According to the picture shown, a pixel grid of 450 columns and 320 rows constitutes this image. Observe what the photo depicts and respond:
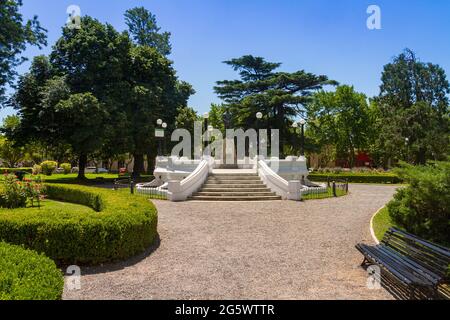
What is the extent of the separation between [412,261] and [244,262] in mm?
3098

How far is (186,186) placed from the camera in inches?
651

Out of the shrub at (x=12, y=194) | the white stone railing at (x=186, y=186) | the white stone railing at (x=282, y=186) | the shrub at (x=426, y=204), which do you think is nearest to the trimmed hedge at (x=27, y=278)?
the shrub at (x=426, y=204)

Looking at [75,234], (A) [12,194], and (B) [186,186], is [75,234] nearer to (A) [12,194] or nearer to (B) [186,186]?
(A) [12,194]

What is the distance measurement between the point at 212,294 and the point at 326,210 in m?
9.33

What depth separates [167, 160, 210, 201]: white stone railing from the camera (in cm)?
1598

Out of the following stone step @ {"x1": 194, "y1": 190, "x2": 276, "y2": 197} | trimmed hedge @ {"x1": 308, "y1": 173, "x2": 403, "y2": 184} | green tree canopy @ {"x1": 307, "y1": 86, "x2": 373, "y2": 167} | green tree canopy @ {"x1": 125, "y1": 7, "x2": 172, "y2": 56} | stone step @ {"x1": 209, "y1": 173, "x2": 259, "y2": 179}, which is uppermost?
green tree canopy @ {"x1": 125, "y1": 7, "x2": 172, "y2": 56}

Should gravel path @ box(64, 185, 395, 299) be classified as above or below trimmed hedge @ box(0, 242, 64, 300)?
below

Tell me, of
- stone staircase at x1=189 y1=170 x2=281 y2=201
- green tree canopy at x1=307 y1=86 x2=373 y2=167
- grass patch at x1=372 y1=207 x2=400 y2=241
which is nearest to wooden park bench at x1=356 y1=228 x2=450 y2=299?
grass patch at x1=372 y1=207 x2=400 y2=241

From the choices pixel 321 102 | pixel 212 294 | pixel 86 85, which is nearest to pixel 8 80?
pixel 86 85

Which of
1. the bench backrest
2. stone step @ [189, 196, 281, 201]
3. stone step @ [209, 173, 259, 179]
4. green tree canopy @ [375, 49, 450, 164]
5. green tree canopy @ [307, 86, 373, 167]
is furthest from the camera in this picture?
green tree canopy @ [307, 86, 373, 167]

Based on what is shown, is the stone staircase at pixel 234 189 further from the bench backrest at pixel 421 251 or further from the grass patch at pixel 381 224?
the bench backrest at pixel 421 251

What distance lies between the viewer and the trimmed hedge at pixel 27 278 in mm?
3844

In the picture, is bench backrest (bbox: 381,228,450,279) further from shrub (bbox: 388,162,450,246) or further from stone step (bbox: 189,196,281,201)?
stone step (bbox: 189,196,281,201)

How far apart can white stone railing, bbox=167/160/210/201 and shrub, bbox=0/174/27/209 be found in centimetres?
594
